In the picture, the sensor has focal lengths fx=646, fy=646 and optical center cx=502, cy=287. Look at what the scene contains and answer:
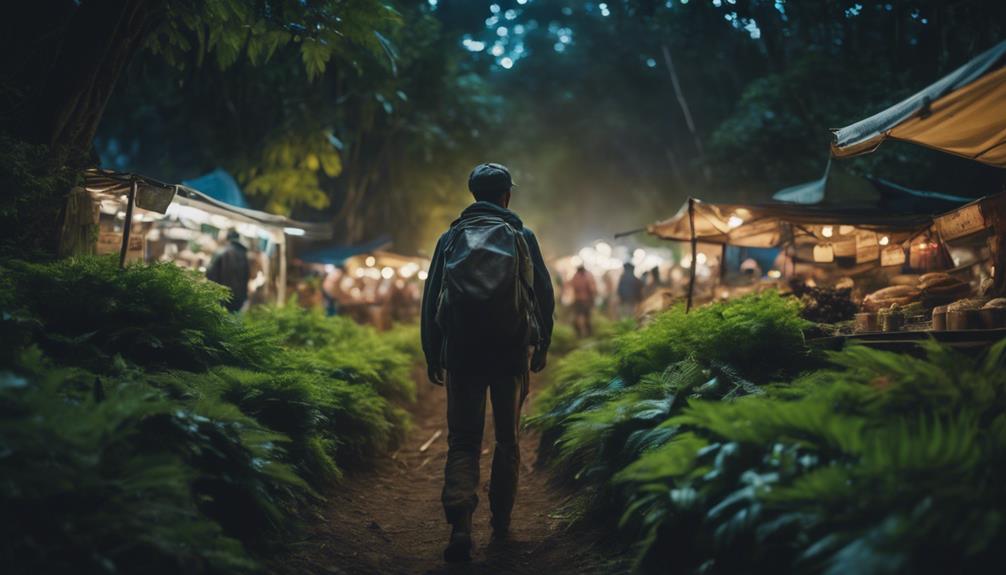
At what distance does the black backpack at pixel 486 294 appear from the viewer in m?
4.19

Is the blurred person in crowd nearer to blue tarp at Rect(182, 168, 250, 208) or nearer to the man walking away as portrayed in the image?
the man walking away

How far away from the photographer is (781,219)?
948 cm

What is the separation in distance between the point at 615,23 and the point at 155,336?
3183 centimetres

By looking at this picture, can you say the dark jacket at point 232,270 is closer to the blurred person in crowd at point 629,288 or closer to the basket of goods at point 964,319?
the basket of goods at point 964,319

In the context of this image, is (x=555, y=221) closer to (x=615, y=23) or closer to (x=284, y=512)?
(x=615, y=23)

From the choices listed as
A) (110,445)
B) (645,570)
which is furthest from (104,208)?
(645,570)

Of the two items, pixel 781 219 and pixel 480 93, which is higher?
pixel 480 93

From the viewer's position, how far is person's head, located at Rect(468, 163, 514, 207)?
488 centimetres

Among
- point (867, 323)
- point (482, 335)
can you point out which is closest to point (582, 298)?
point (867, 323)

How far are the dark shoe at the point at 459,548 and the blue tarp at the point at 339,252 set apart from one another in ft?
57.6

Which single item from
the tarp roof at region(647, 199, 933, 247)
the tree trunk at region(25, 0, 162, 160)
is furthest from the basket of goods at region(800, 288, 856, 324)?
the tree trunk at region(25, 0, 162, 160)

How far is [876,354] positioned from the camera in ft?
11.6

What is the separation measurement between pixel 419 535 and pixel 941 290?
639 cm

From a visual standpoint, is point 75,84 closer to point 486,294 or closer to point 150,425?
point 150,425
